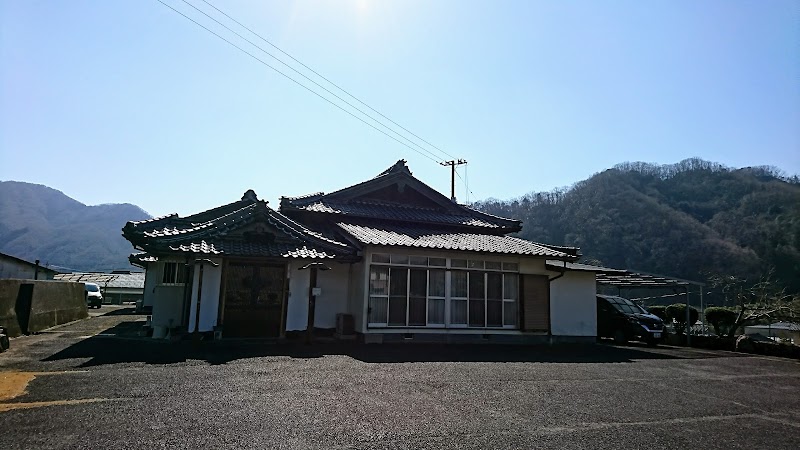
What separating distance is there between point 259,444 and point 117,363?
16.5 feet

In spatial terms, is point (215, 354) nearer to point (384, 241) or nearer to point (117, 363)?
point (117, 363)

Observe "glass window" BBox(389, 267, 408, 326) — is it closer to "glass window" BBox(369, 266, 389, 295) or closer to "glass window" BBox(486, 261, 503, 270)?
"glass window" BBox(369, 266, 389, 295)

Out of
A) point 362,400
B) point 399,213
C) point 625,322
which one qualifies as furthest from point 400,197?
point 362,400

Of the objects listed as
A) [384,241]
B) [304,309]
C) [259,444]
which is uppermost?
[384,241]

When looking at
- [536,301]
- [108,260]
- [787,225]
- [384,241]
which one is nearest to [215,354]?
[384,241]

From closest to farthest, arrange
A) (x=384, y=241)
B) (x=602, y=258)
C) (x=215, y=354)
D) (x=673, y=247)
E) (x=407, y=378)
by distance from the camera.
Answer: (x=407, y=378), (x=215, y=354), (x=384, y=241), (x=673, y=247), (x=602, y=258)

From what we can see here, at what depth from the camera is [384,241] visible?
12.7m

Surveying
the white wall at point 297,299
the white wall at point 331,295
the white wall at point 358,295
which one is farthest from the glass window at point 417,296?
the white wall at point 297,299

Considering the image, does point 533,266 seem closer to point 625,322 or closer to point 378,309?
point 625,322

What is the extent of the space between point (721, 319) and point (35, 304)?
76.5 ft

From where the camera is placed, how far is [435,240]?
14078 millimetres

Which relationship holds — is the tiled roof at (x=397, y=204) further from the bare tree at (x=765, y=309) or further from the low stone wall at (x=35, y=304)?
the bare tree at (x=765, y=309)

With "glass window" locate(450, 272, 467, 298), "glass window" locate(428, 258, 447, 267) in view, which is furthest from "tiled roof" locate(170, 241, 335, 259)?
"glass window" locate(450, 272, 467, 298)

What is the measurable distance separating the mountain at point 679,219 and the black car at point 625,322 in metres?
23.9
